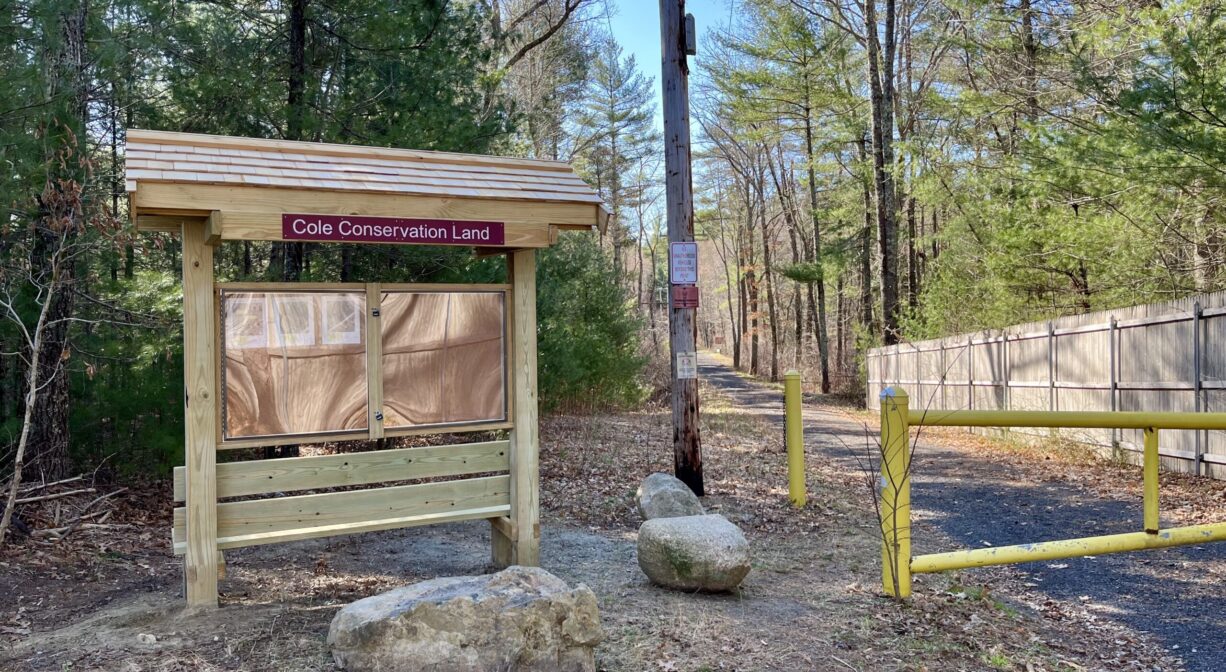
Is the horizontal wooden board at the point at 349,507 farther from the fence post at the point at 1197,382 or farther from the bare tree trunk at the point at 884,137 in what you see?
the bare tree trunk at the point at 884,137

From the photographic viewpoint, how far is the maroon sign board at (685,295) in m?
7.99

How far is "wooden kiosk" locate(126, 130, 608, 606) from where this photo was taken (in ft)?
15.7

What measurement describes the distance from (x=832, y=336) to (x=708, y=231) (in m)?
10.3

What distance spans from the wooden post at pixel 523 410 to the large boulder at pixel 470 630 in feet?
5.99

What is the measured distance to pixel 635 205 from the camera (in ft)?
132

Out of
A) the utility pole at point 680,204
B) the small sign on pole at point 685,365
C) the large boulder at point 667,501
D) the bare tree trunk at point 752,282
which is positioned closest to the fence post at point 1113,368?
the utility pole at point 680,204

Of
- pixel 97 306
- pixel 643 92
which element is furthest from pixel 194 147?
pixel 643 92

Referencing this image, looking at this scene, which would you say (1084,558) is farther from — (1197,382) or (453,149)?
(453,149)

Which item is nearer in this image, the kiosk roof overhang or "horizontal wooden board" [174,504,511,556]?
the kiosk roof overhang

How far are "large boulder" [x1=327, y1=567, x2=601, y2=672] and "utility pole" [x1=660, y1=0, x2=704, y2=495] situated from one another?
4.36m

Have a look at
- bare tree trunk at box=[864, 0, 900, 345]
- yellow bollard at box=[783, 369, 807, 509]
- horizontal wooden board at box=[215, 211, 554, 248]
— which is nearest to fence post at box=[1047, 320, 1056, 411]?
yellow bollard at box=[783, 369, 807, 509]

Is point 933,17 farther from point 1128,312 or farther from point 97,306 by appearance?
point 97,306

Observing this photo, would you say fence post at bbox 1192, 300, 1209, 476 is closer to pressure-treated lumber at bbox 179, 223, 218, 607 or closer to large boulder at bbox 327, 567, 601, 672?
large boulder at bbox 327, 567, 601, 672

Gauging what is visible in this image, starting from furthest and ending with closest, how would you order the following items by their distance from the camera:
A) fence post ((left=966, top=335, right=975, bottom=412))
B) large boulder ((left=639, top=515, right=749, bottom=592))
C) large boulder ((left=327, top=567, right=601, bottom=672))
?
fence post ((left=966, top=335, right=975, bottom=412)), large boulder ((left=639, top=515, right=749, bottom=592)), large boulder ((left=327, top=567, right=601, bottom=672))
